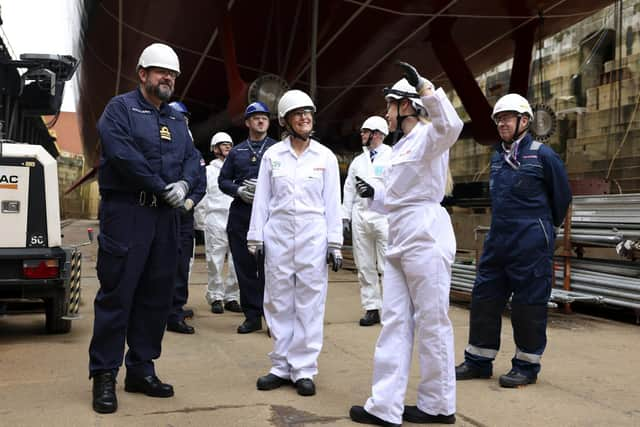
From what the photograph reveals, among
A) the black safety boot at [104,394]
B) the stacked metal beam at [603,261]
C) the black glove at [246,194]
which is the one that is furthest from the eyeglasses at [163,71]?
the stacked metal beam at [603,261]

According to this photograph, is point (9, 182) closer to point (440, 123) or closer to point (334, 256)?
point (334, 256)

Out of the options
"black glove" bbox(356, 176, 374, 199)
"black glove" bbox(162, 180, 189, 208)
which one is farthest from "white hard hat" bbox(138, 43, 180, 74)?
"black glove" bbox(356, 176, 374, 199)

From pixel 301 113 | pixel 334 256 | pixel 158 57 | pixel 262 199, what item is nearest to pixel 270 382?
pixel 334 256

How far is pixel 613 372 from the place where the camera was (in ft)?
14.4

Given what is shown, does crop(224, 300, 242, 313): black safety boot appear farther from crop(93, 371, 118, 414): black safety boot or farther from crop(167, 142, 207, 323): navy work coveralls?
crop(93, 371, 118, 414): black safety boot

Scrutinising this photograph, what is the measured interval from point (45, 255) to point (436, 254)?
3214mm

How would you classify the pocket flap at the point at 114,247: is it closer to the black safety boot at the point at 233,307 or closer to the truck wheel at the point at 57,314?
the truck wheel at the point at 57,314

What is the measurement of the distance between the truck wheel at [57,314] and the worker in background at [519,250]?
125 inches

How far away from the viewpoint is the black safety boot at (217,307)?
6.75m

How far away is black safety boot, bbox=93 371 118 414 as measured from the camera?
3322 millimetres

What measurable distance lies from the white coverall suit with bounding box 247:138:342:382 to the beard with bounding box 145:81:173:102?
81cm

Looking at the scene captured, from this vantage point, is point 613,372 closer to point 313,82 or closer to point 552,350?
point 552,350

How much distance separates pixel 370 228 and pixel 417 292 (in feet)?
9.93

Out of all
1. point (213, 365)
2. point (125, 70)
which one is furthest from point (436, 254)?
point (125, 70)
